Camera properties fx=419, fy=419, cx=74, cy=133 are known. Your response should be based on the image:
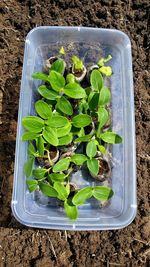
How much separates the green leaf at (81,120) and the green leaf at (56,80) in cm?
15

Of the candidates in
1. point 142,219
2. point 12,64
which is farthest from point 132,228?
point 12,64

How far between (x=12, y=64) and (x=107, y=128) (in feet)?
2.16

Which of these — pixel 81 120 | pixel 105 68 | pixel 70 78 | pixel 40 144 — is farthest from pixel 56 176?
pixel 105 68

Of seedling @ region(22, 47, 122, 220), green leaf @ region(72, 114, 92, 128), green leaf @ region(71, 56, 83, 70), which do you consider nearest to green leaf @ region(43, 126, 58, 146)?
seedling @ region(22, 47, 122, 220)

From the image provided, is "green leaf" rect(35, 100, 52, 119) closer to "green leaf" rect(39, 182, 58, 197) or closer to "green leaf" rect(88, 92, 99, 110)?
"green leaf" rect(88, 92, 99, 110)

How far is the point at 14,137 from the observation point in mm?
2176

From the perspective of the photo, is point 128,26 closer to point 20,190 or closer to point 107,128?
point 107,128

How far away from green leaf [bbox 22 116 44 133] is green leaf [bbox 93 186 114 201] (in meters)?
0.35

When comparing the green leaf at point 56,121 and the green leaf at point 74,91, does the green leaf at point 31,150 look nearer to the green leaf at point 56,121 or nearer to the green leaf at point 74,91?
the green leaf at point 56,121

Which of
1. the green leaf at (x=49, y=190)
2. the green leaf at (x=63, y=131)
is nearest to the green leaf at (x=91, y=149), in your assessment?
the green leaf at (x=63, y=131)

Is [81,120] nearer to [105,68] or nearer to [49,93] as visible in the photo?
[49,93]

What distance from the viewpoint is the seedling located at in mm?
1790

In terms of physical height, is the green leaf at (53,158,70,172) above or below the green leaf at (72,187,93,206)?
above

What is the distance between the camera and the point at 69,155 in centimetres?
198
